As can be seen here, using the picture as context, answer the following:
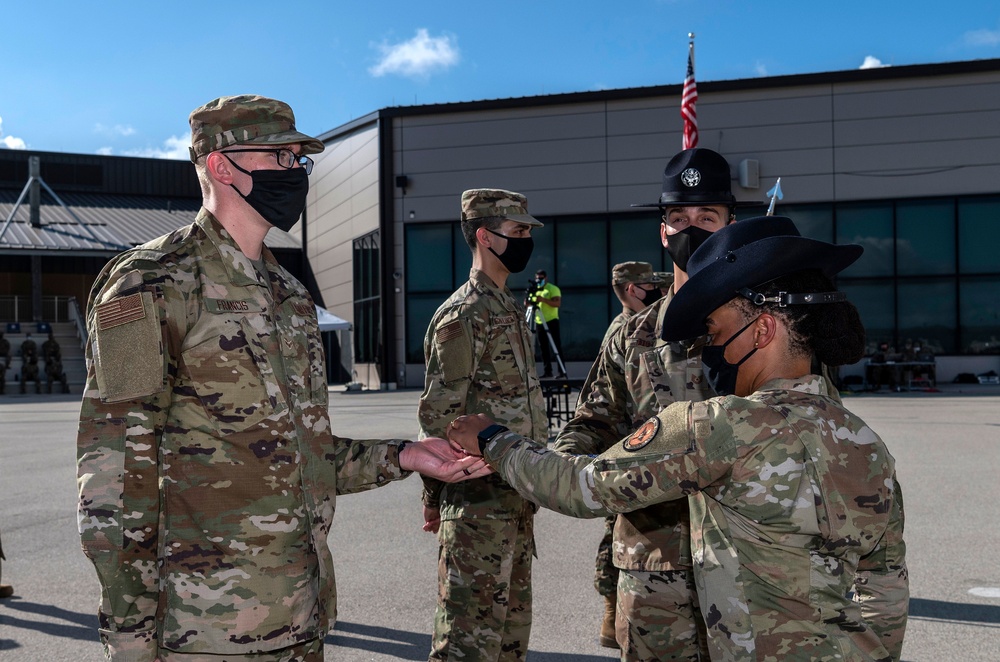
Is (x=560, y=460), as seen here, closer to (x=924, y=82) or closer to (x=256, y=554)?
(x=256, y=554)

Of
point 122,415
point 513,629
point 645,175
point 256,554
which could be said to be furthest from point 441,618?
point 645,175

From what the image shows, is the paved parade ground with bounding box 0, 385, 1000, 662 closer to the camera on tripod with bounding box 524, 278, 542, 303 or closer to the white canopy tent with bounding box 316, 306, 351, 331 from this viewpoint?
the camera on tripod with bounding box 524, 278, 542, 303

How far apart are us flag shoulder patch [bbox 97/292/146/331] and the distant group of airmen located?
3046 centimetres

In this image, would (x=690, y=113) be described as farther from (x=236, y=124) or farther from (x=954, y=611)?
(x=236, y=124)

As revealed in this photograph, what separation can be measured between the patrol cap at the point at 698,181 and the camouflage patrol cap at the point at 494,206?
102 cm

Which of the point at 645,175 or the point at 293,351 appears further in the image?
the point at 645,175

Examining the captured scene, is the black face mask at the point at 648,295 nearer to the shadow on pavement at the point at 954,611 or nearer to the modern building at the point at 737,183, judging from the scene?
the shadow on pavement at the point at 954,611

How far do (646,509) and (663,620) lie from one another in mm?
387

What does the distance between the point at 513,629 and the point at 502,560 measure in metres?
0.39

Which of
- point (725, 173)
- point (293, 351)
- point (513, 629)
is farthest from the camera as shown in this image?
point (513, 629)

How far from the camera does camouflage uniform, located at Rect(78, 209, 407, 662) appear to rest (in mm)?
2215

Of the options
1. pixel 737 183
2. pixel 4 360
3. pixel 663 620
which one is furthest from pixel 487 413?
pixel 4 360

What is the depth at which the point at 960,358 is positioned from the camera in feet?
80.3

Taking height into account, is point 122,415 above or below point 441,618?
above
